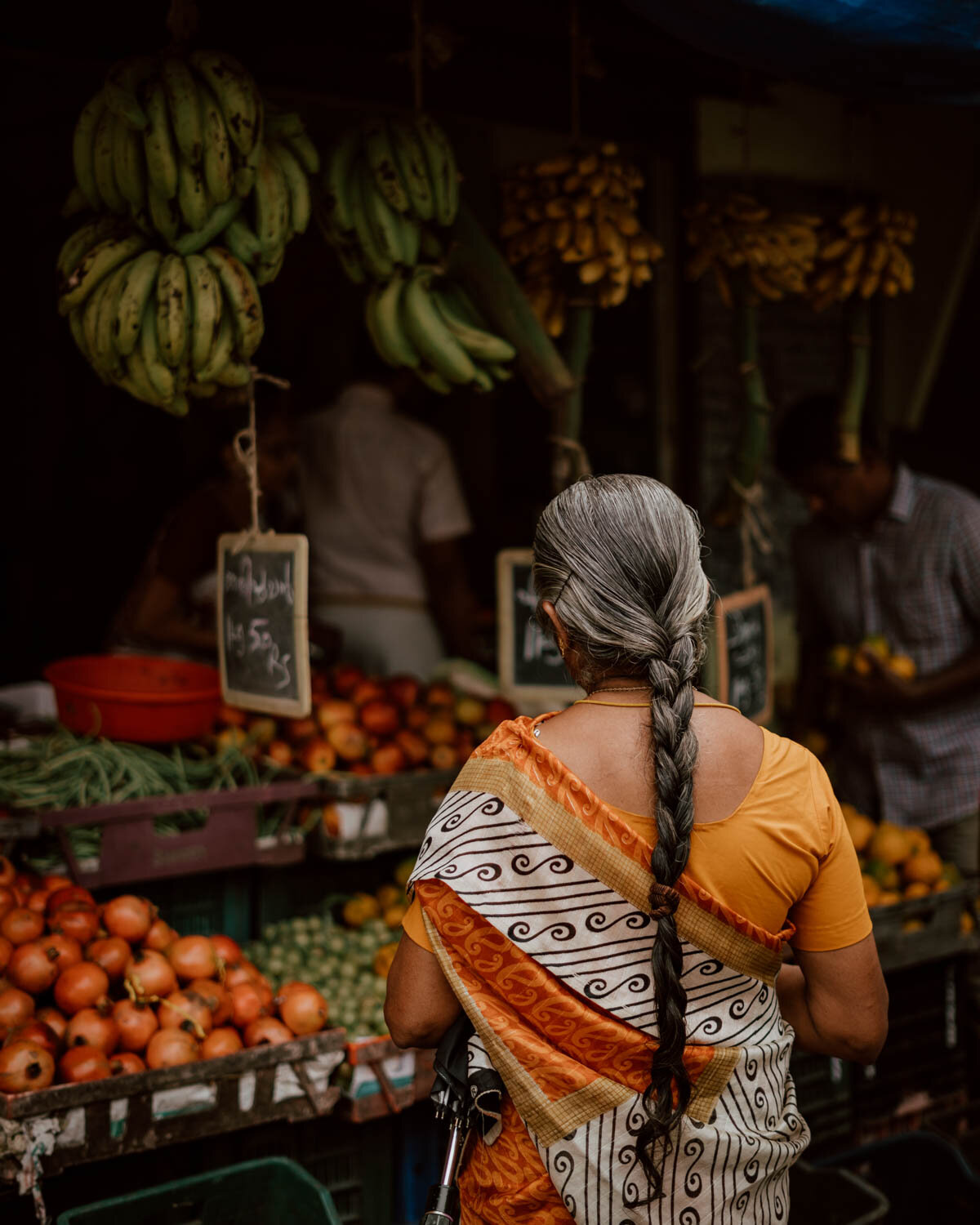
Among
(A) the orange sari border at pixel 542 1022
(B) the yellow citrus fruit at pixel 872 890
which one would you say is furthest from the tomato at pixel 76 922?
(B) the yellow citrus fruit at pixel 872 890

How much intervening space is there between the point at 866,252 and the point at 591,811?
258 cm

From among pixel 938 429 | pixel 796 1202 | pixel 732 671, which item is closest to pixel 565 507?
pixel 732 671

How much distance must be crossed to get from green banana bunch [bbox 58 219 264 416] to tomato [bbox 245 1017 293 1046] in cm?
137

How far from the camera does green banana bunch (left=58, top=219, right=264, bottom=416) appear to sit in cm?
248

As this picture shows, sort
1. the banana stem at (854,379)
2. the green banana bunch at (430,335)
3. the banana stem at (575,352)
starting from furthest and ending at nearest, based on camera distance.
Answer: the banana stem at (854,379) < the banana stem at (575,352) < the green banana bunch at (430,335)

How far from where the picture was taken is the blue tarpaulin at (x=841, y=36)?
238cm

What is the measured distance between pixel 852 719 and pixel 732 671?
1.04 meters

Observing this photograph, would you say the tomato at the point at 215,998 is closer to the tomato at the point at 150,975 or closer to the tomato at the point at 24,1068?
the tomato at the point at 150,975

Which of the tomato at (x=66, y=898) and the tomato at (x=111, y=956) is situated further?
the tomato at (x=66, y=898)

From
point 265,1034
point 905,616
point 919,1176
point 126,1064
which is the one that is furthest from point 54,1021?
point 905,616

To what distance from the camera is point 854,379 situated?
351 centimetres

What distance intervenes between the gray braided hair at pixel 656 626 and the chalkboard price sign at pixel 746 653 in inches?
61.5

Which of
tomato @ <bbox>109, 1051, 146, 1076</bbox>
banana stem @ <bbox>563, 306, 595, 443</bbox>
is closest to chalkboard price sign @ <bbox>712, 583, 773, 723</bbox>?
banana stem @ <bbox>563, 306, 595, 443</bbox>

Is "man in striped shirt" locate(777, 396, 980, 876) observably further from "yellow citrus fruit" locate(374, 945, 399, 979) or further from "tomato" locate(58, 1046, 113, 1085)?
"tomato" locate(58, 1046, 113, 1085)
